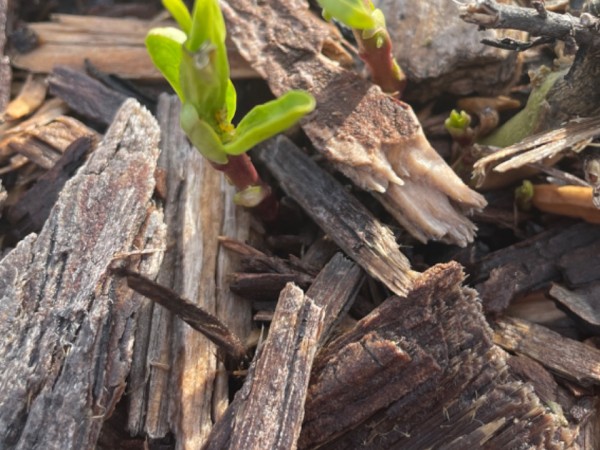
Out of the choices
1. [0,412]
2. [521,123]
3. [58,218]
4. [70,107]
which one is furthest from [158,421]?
[521,123]

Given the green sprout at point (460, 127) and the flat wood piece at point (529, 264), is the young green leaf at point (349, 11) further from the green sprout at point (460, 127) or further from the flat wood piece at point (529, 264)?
the flat wood piece at point (529, 264)

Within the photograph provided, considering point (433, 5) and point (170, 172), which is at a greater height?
point (433, 5)

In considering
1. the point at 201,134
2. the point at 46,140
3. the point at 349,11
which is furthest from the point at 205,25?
the point at 46,140

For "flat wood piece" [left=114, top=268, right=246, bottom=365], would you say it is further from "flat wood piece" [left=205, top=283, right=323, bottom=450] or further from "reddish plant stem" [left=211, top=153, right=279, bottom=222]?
"reddish plant stem" [left=211, top=153, right=279, bottom=222]

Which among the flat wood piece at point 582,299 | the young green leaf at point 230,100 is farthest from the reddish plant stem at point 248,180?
the flat wood piece at point 582,299

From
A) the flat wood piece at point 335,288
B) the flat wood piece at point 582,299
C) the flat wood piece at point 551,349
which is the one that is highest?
the flat wood piece at point 335,288

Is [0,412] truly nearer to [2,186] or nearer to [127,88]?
[2,186]
